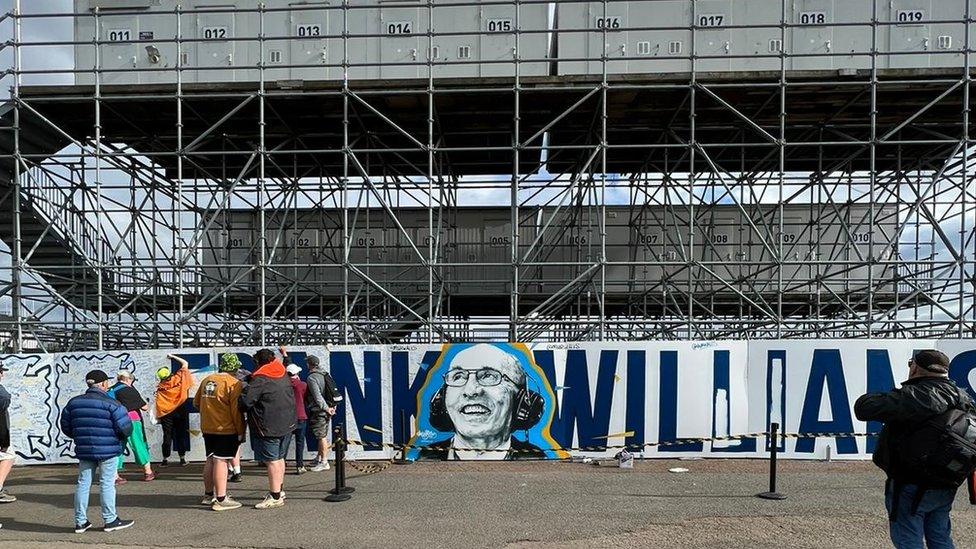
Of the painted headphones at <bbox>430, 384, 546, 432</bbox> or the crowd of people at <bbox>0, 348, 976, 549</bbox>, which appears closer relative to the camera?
the crowd of people at <bbox>0, 348, 976, 549</bbox>

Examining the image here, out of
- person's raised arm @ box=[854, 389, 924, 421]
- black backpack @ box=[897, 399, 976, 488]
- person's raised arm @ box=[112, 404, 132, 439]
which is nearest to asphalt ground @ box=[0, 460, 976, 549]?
person's raised arm @ box=[112, 404, 132, 439]

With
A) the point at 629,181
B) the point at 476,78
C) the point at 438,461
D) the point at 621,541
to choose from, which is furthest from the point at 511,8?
the point at 621,541

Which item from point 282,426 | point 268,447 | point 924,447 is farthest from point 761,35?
point 268,447

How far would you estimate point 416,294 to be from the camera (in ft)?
44.2

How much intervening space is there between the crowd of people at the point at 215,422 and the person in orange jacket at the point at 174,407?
0.01 meters

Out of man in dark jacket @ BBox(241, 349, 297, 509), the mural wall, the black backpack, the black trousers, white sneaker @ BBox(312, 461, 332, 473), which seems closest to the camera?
the black backpack

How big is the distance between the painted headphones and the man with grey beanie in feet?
4.91

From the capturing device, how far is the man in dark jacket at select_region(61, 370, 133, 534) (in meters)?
5.36

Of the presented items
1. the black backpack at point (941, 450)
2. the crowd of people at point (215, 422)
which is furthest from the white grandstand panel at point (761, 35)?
the black backpack at point (941, 450)

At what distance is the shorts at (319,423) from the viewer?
7.56 metres

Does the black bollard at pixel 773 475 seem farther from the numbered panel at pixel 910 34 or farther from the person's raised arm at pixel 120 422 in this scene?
the numbered panel at pixel 910 34

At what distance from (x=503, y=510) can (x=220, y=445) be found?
3167 mm

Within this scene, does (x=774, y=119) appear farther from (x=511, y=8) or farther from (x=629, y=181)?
(x=511, y=8)

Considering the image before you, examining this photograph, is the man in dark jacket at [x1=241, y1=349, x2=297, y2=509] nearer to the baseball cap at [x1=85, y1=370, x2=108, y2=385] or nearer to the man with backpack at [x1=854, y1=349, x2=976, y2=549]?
the baseball cap at [x1=85, y1=370, x2=108, y2=385]
